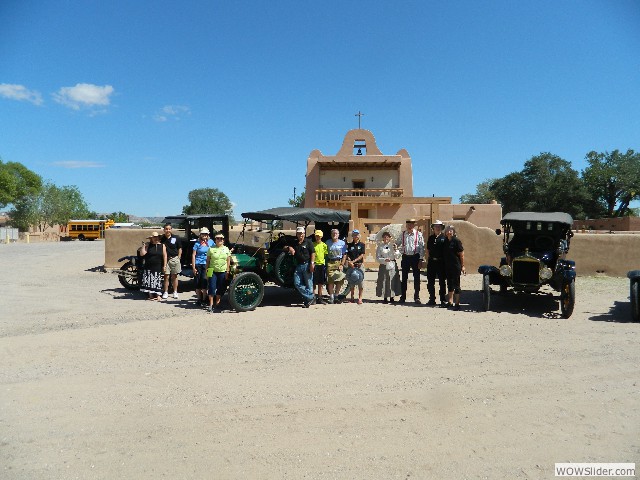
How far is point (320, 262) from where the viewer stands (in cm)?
888

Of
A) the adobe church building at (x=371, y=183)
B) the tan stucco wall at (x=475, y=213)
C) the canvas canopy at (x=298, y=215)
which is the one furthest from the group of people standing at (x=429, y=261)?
the tan stucco wall at (x=475, y=213)

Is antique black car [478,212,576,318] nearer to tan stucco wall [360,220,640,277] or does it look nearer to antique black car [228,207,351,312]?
antique black car [228,207,351,312]

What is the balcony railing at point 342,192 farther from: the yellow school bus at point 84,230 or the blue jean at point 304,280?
the yellow school bus at point 84,230

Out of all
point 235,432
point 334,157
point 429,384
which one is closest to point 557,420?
point 429,384

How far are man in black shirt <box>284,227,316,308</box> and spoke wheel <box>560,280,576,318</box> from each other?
15.0ft

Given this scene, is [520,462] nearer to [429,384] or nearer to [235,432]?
[429,384]

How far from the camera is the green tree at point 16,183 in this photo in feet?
170

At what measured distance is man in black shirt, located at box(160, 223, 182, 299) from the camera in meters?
9.46

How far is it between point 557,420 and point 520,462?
854mm

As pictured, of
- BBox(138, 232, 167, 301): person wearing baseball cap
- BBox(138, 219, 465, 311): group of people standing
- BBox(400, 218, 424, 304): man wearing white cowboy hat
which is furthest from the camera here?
BBox(138, 232, 167, 301): person wearing baseball cap

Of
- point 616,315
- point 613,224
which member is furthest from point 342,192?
point 613,224

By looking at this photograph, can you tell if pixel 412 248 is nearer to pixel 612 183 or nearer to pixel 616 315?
pixel 616 315

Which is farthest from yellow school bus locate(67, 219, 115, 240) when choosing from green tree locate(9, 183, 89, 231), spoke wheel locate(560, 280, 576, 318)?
spoke wheel locate(560, 280, 576, 318)

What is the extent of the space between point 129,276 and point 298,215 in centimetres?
463
